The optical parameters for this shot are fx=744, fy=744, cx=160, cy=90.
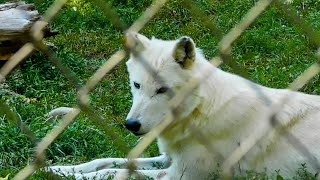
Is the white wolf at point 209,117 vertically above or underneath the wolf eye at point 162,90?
underneath

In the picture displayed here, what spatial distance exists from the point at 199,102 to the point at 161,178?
61 centimetres

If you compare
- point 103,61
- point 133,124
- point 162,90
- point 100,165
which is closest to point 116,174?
point 100,165

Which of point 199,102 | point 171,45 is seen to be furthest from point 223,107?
point 171,45

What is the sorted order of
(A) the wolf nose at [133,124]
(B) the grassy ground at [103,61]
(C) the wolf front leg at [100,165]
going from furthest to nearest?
(B) the grassy ground at [103,61] < (C) the wolf front leg at [100,165] < (A) the wolf nose at [133,124]

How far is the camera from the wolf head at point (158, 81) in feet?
14.9

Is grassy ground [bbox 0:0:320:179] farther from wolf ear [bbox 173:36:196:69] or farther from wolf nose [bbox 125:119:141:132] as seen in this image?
wolf ear [bbox 173:36:196:69]

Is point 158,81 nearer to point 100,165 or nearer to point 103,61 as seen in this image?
point 100,165

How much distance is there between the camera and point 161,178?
4910 mm

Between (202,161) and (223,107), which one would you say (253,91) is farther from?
(202,161)

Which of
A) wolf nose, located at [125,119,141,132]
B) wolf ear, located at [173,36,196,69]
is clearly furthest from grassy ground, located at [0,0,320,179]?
wolf ear, located at [173,36,196,69]

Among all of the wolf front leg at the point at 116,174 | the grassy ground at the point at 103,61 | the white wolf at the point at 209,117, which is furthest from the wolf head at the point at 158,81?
the grassy ground at the point at 103,61

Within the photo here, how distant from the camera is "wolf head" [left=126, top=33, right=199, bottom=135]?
4535mm

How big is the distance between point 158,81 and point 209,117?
1.31ft

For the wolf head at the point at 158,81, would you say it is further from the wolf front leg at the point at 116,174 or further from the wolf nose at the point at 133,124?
the wolf front leg at the point at 116,174
